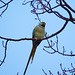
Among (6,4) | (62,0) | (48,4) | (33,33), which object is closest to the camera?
(62,0)

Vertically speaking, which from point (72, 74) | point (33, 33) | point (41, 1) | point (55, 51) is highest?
point (41, 1)

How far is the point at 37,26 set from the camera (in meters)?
4.68

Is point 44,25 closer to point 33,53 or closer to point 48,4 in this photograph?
point 33,53

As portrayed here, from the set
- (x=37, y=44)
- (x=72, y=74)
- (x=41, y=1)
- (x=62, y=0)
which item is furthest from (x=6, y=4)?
(x=72, y=74)

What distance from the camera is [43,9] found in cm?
282

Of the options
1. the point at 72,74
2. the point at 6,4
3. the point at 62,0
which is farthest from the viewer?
the point at 72,74

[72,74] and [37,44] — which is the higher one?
[37,44]

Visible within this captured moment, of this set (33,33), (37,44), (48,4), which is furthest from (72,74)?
(48,4)

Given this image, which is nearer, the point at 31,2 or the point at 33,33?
the point at 31,2

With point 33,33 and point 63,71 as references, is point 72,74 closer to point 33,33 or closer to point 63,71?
point 63,71

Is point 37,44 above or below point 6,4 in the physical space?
below

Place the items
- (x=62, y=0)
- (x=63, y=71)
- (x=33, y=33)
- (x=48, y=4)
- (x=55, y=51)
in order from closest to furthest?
(x=62, y=0), (x=48, y=4), (x=55, y=51), (x=63, y=71), (x=33, y=33)

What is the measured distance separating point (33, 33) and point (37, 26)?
25cm

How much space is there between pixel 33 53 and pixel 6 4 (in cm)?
144
